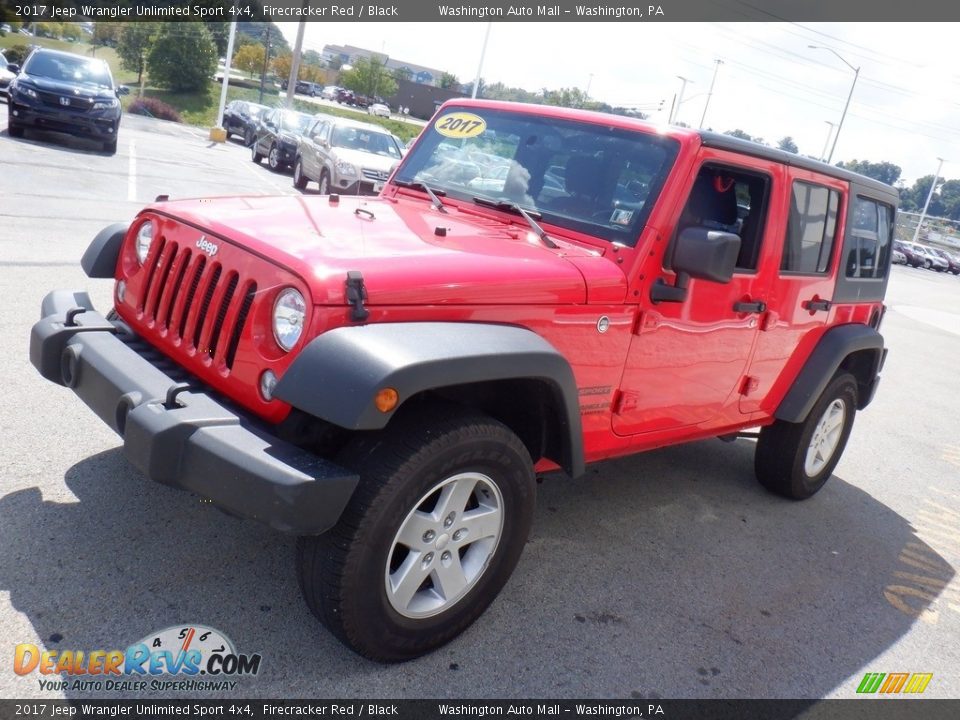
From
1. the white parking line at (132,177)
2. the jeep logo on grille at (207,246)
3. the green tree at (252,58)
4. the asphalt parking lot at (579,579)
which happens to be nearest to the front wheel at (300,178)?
the white parking line at (132,177)

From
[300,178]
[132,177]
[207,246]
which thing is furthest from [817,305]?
[300,178]

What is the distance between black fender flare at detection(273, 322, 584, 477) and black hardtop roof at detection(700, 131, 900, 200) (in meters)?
1.54

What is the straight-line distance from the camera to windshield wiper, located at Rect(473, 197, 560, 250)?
3426 millimetres

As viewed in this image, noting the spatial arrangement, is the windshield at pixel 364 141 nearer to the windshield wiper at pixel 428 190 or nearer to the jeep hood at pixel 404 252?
the windshield wiper at pixel 428 190

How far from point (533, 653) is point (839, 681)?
1321 millimetres

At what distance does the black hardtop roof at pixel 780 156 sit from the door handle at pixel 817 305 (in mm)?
716

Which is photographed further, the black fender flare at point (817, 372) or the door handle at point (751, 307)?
the black fender flare at point (817, 372)

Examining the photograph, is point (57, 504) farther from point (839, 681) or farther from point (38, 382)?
point (839, 681)

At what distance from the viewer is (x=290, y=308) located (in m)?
2.60

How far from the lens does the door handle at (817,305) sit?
4.51 m

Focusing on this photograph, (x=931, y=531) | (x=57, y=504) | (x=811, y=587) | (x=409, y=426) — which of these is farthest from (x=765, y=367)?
(x=57, y=504)

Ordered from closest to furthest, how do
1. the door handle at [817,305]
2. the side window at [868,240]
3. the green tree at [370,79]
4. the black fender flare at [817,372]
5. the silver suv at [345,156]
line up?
the door handle at [817,305]
the black fender flare at [817,372]
the side window at [868,240]
the silver suv at [345,156]
the green tree at [370,79]

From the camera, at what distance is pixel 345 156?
15.3m

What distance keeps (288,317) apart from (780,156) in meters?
2.75
